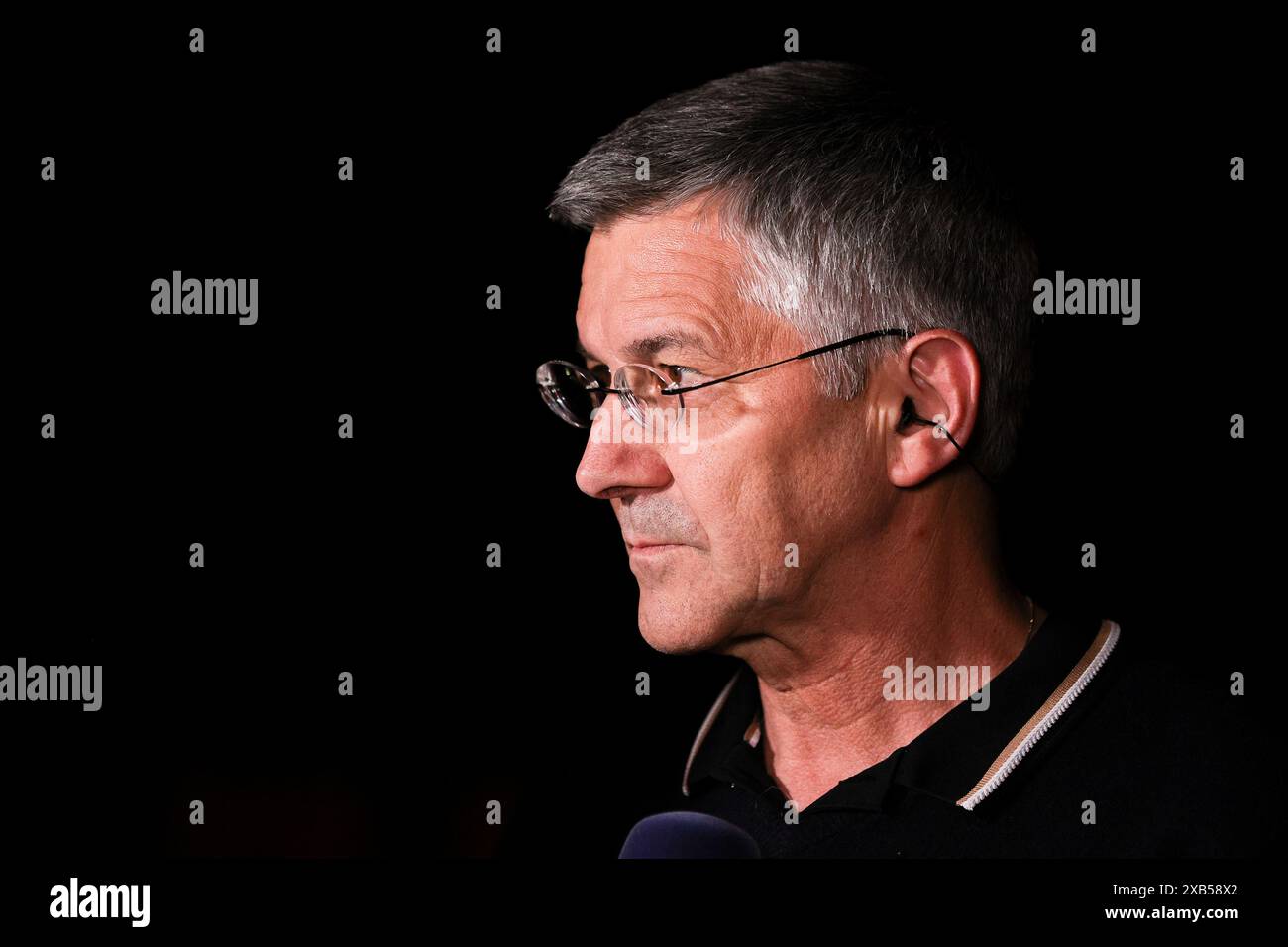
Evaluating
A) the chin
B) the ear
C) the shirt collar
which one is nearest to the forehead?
the ear

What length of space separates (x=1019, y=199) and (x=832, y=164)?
13.9 inches

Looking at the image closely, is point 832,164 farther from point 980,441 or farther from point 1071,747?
point 1071,747

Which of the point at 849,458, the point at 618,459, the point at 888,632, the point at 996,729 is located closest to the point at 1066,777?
the point at 996,729

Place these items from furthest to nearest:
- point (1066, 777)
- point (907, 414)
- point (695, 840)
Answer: point (907, 414) < point (1066, 777) < point (695, 840)

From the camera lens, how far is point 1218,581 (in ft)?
8.51

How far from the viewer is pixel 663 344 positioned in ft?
6.07

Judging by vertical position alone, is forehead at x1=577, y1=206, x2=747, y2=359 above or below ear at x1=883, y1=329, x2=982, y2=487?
above

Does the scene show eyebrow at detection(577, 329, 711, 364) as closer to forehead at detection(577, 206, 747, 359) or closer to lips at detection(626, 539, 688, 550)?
forehead at detection(577, 206, 747, 359)

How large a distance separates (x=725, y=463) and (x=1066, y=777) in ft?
2.05

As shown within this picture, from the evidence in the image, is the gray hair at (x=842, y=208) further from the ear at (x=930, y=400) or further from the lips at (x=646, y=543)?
the lips at (x=646, y=543)

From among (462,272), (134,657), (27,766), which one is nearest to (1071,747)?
(462,272)

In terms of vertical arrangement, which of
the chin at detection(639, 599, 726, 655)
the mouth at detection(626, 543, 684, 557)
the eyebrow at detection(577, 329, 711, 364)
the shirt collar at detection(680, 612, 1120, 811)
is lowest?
the shirt collar at detection(680, 612, 1120, 811)

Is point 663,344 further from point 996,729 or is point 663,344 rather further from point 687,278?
point 996,729

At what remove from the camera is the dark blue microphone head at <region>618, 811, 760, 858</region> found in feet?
5.40
